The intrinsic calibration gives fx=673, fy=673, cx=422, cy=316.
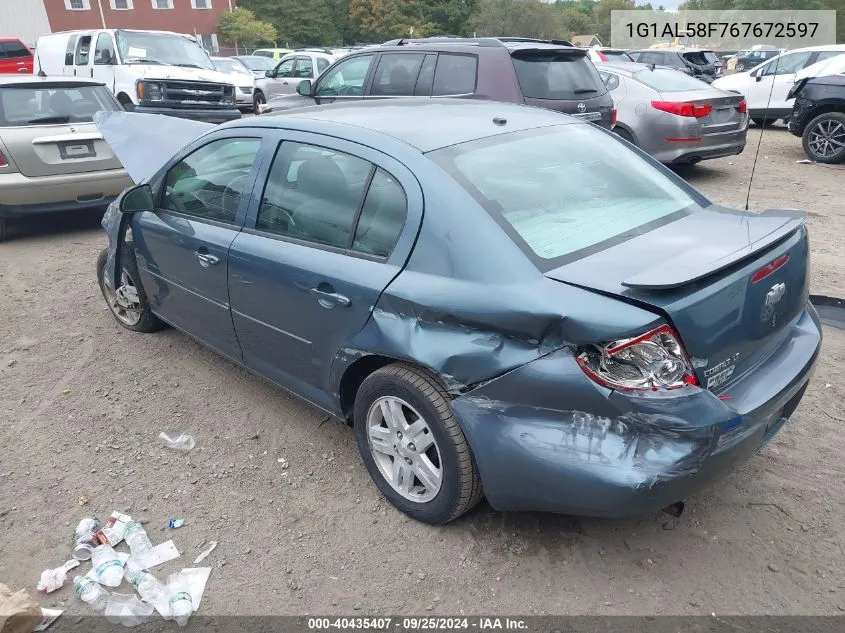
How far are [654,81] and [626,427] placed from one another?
8422mm

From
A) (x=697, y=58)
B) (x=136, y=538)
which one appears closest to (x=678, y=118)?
(x=136, y=538)

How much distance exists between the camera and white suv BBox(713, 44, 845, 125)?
41.4 ft

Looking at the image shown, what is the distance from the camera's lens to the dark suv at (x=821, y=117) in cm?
952

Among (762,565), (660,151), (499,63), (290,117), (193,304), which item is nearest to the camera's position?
(762,565)

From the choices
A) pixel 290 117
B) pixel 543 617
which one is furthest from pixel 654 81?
pixel 543 617

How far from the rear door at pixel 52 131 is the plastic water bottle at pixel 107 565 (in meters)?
5.34

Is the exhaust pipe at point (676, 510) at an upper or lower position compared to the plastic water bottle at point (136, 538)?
lower

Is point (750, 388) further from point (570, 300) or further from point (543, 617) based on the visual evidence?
point (543, 617)

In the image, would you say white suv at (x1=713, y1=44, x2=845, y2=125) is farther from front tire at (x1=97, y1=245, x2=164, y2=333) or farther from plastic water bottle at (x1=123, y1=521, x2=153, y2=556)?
plastic water bottle at (x1=123, y1=521, x2=153, y2=556)

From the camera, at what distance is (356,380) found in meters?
3.09

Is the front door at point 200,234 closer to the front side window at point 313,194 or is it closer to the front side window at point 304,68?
the front side window at point 313,194

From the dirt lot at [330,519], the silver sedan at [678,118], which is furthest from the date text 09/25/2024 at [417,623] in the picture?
the silver sedan at [678,118]

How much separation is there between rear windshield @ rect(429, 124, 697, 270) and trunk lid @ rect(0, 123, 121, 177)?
5.63 metres

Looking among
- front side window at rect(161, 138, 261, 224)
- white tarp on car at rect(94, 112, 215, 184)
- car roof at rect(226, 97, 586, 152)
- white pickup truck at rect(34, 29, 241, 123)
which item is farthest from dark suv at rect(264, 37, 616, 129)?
white pickup truck at rect(34, 29, 241, 123)
